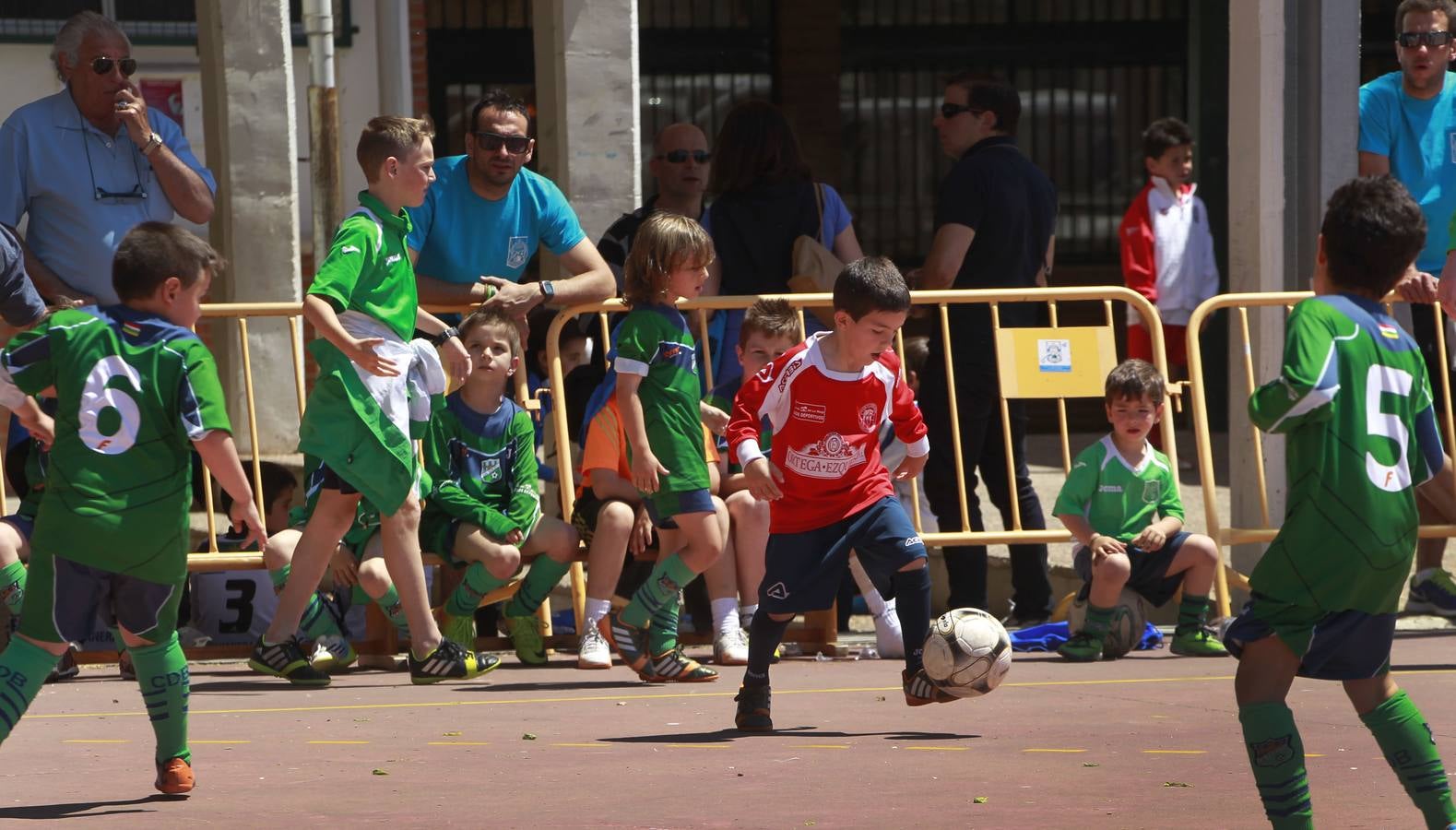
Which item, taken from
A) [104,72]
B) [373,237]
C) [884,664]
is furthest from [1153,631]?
[104,72]

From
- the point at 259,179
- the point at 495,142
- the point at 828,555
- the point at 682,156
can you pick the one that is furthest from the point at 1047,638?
the point at 259,179

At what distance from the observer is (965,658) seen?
625 cm

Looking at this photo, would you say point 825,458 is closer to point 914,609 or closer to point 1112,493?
point 914,609

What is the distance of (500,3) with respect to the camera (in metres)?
14.6

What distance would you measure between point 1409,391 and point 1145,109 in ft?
34.5

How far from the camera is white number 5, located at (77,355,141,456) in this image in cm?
520

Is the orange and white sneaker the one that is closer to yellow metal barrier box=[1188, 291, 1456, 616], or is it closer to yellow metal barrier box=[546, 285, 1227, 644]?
yellow metal barrier box=[546, 285, 1227, 644]

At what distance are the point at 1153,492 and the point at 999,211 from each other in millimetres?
1330

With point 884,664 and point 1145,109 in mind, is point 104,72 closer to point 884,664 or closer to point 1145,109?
point 884,664

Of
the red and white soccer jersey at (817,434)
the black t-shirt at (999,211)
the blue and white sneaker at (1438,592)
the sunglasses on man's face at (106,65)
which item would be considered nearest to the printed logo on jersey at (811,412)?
the red and white soccer jersey at (817,434)

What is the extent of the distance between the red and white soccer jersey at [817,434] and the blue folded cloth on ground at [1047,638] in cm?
202

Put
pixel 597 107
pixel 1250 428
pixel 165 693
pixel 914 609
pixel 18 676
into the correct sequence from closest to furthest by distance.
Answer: pixel 18 676 < pixel 165 693 < pixel 914 609 < pixel 1250 428 < pixel 597 107

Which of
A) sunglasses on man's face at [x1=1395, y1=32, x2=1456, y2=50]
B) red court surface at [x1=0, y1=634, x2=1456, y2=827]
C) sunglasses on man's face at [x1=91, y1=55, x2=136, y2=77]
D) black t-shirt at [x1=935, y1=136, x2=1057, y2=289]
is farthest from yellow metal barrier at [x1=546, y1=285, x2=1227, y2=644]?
sunglasses on man's face at [x1=91, y1=55, x2=136, y2=77]

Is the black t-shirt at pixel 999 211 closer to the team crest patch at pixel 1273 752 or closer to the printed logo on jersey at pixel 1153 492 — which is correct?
the printed logo on jersey at pixel 1153 492
